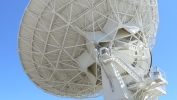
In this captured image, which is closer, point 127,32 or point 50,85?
point 127,32

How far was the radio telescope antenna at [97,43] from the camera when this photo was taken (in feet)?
61.6

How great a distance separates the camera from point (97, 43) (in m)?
20.5

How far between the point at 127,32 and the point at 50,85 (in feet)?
35.8

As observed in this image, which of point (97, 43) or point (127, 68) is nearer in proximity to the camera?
point (127, 68)

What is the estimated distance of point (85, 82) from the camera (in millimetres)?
26906

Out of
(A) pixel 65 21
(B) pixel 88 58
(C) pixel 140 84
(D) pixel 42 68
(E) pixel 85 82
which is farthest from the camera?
(E) pixel 85 82

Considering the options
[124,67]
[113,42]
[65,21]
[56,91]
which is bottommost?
[56,91]

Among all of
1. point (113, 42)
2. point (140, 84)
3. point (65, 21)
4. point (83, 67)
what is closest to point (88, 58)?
point (83, 67)

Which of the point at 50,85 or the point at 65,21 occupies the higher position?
the point at 65,21

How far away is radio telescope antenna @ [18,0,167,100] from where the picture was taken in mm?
18781

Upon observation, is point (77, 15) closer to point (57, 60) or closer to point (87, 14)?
point (87, 14)

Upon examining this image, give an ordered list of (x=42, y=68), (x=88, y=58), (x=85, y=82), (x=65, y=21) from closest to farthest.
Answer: (x=65, y=21) → (x=88, y=58) → (x=42, y=68) → (x=85, y=82)

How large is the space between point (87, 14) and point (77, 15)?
90 centimetres

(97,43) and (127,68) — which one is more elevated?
(97,43)
